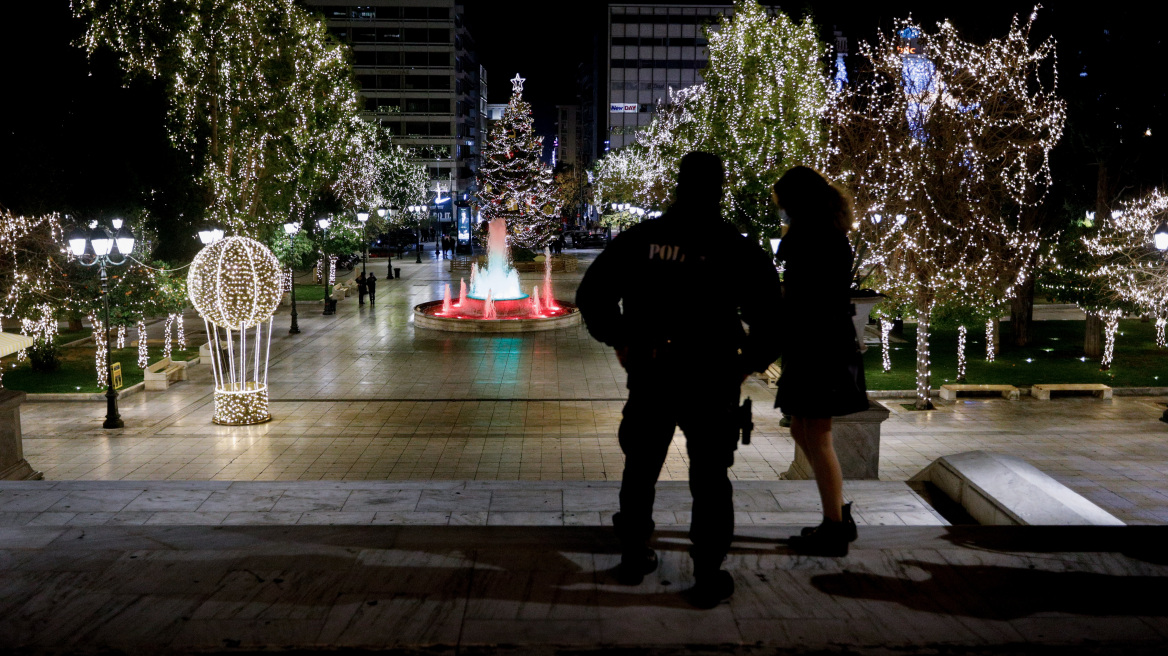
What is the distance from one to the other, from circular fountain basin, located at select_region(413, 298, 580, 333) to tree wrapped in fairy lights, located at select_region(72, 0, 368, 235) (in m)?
5.36

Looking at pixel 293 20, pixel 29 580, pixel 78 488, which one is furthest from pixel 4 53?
pixel 29 580

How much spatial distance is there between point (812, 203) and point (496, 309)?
23916 millimetres

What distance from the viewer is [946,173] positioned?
692 inches

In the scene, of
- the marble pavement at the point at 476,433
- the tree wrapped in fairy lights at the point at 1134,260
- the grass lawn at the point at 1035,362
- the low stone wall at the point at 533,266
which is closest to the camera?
the marble pavement at the point at 476,433

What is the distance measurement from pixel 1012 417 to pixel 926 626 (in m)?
13.2

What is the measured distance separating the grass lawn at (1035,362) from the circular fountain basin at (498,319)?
8971 mm

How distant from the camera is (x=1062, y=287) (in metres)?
20.5

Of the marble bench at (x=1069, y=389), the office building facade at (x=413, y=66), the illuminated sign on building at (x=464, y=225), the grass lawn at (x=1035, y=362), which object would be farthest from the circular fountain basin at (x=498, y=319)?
the office building facade at (x=413, y=66)

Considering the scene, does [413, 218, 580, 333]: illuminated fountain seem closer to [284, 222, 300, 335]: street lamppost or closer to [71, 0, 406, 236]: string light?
[284, 222, 300, 335]: street lamppost

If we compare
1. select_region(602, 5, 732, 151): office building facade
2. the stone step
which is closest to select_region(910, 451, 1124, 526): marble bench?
the stone step

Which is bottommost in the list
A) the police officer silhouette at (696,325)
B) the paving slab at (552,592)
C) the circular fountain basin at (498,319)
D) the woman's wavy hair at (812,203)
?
the circular fountain basin at (498,319)

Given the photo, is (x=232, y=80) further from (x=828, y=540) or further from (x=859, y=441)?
(x=828, y=540)

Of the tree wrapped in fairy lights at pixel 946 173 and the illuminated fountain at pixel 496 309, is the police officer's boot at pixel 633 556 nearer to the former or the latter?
the tree wrapped in fairy lights at pixel 946 173

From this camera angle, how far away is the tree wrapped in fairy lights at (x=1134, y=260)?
1722cm
